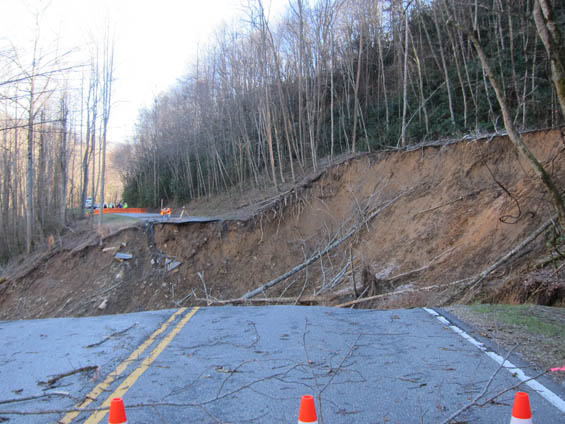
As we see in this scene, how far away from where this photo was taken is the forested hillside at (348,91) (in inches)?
687

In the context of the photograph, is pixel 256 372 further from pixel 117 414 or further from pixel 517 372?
pixel 517 372

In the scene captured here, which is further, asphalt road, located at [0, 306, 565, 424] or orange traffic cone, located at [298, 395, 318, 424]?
asphalt road, located at [0, 306, 565, 424]

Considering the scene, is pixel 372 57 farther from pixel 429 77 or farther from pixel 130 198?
pixel 130 198

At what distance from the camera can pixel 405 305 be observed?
9.98 meters

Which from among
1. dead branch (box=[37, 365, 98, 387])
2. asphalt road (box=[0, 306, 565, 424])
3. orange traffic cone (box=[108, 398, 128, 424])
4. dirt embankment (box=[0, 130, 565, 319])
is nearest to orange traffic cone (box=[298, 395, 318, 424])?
asphalt road (box=[0, 306, 565, 424])

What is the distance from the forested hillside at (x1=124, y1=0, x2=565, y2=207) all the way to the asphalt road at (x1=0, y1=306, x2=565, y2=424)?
501cm

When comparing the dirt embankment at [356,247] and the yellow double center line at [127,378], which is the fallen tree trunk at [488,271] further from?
the yellow double center line at [127,378]

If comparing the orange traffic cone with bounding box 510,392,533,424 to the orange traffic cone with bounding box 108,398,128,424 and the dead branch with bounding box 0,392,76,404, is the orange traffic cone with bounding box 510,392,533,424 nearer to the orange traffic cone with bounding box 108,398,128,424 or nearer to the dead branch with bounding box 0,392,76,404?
the orange traffic cone with bounding box 108,398,128,424

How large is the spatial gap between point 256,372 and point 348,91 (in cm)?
2159

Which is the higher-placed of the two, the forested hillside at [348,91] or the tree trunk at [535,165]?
the forested hillside at [348,91]

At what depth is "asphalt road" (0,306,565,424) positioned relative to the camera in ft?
12.4

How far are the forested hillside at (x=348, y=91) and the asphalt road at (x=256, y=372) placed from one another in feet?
16.4

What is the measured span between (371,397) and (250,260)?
1459cm

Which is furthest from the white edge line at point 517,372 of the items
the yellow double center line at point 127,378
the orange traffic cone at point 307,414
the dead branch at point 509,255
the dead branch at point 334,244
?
the dead branch at point 334,244
